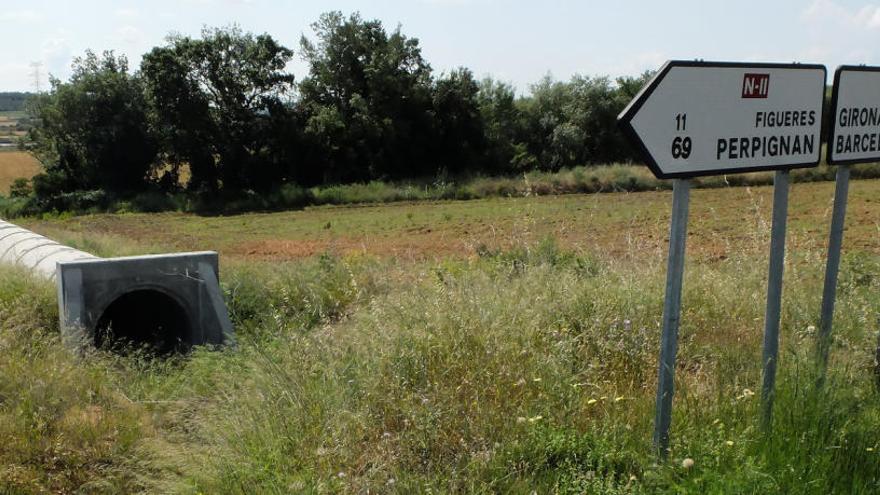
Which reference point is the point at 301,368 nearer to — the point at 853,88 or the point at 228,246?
the point at 853,88

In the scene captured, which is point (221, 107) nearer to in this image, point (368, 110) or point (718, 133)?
point (368, 110)

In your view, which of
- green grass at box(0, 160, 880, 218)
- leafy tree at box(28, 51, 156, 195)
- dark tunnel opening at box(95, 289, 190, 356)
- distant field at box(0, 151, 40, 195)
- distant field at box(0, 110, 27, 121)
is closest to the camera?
Answer: dark tunnel opening at box(95, 289, 190, 356)

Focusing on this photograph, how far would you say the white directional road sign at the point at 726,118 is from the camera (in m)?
3.42

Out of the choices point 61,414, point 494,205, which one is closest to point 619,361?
point 61,414

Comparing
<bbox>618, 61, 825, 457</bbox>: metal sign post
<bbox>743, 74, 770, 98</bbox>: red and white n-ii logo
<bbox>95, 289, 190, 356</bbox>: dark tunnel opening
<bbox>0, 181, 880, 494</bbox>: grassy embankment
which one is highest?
<bbox>743, 74, 770, 98</bbox>: red and white n-ii logo

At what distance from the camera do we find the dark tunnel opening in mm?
10492

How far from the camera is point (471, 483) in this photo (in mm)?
3469

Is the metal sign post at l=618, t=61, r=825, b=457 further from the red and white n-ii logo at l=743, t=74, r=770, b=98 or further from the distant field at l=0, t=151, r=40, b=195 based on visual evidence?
the distant field at l=0, t=151, r=40, b=195

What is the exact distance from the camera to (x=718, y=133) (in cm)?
371

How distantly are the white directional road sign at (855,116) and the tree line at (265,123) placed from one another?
3683 cm

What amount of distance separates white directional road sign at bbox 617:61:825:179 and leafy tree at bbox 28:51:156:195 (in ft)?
135

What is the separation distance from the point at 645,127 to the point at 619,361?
5.99 ft

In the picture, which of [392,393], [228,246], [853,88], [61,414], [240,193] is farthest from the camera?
[240,193]

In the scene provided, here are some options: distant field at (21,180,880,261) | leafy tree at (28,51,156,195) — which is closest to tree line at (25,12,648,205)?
leafy tree at (28,51,156,195)
